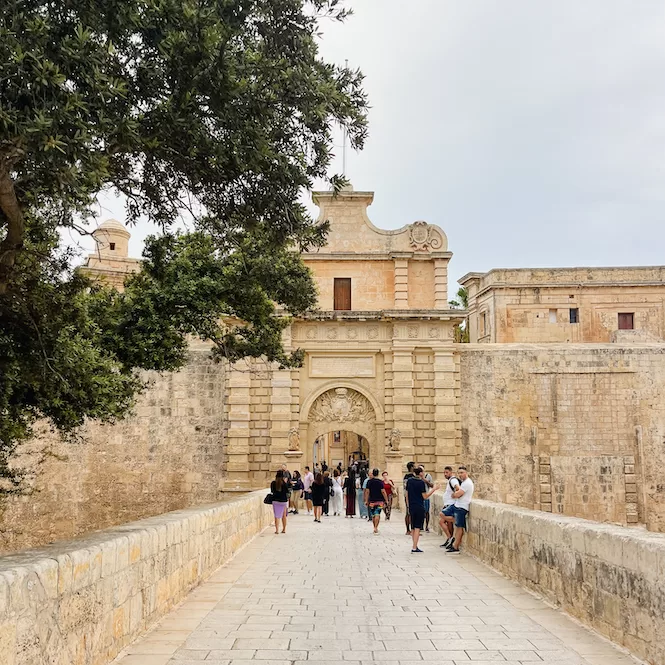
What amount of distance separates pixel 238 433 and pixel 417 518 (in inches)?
425

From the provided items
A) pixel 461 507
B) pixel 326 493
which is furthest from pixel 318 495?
pixel 461 507

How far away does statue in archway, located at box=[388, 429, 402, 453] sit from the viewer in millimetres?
21125

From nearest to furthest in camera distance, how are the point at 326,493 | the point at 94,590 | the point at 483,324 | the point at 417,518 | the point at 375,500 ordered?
1. the point at 94,590
2. the point at 417,518
3. the point at 375,500
4. the point at 326,493
5. the point at 483,324

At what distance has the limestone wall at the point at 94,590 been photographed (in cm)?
343

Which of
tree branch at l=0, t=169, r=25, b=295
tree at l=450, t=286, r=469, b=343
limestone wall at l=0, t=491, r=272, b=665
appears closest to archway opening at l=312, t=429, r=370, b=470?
tree at l=450, t=286, r=469, b=343

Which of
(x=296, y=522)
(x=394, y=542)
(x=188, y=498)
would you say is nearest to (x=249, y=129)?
(x=394, y=542)

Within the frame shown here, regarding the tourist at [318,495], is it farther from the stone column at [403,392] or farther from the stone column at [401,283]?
the stone column at [401,283]

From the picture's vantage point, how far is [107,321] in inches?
412

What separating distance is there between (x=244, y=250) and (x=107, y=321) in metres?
2.20

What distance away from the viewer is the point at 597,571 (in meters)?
5.62

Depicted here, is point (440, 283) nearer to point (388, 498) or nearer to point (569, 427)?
point (569, 427)

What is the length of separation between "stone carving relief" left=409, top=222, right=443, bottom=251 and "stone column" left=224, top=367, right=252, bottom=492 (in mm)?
6393

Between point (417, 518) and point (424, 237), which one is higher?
point (424, 237)

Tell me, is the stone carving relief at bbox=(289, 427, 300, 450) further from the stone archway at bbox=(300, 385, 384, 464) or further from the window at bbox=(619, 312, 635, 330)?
the window at bbox=(619, 312, 635, 330)
